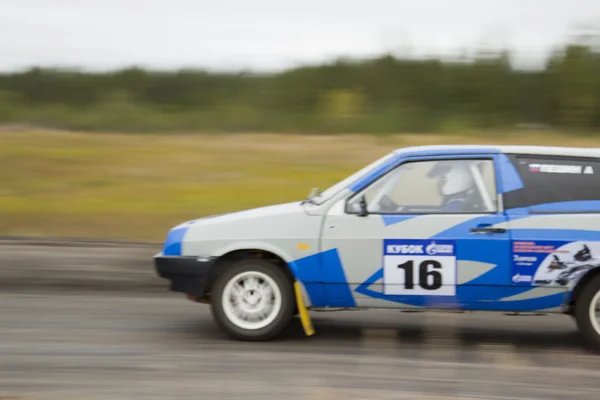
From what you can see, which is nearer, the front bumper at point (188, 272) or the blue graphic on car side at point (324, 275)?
the blue graphic on car side at point (324, 275)

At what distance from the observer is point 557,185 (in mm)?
7312

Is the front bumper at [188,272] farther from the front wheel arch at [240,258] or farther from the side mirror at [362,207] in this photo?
the side mirror at [362,207]

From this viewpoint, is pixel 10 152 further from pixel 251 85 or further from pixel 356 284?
pixel 356 284

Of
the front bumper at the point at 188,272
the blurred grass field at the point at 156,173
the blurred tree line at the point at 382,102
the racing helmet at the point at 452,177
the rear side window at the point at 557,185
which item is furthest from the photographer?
the blurred tree line at the point at 382,102

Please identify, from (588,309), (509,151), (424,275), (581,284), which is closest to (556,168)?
(509,151)

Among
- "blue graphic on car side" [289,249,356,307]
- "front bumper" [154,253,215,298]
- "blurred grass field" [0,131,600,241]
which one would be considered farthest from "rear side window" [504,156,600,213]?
"blurred grass field" [0,131,600,241]

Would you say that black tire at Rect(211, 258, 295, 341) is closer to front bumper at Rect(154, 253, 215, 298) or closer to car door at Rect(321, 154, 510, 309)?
front bumper at Rect(154, 253, 215, 298)

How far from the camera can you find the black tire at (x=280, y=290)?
7422 millimetres

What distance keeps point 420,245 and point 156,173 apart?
39.4 ft

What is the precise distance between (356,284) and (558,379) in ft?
5.59

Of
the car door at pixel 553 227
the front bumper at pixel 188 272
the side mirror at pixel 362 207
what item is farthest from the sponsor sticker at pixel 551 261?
the front bumper at pixel 188 272

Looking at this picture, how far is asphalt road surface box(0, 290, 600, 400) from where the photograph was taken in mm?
6102

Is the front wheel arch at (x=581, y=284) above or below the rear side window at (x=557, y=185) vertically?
below

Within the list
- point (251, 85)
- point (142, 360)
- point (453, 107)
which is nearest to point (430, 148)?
point (142, 360)
